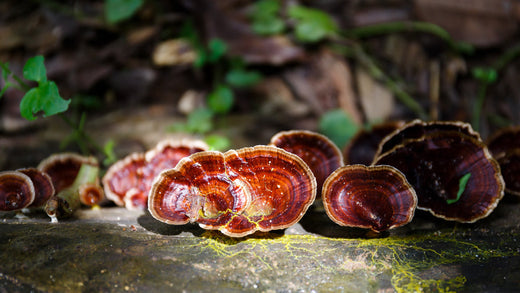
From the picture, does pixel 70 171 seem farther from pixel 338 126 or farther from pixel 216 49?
pixel 338 126

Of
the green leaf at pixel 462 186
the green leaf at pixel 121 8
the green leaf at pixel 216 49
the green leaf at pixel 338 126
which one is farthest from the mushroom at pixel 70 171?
the green leaf at pixel 338 126

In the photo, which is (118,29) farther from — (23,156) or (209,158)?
(209,158)

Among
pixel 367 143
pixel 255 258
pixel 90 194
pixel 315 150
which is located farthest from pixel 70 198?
pixel 367 143

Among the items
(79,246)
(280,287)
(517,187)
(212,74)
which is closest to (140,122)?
(212,74)

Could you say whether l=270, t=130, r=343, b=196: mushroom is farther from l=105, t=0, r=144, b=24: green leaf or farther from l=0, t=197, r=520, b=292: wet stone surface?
l=105, t=0, r=144, b=24: green leaf

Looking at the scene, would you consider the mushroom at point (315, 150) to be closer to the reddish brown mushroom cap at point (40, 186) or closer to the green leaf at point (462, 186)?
the green leaf at point (462, 186)

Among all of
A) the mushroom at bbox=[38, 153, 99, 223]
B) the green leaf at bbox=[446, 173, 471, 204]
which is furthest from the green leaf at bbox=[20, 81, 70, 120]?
the green leaf at bbox=[446, 173, 471, 204]
